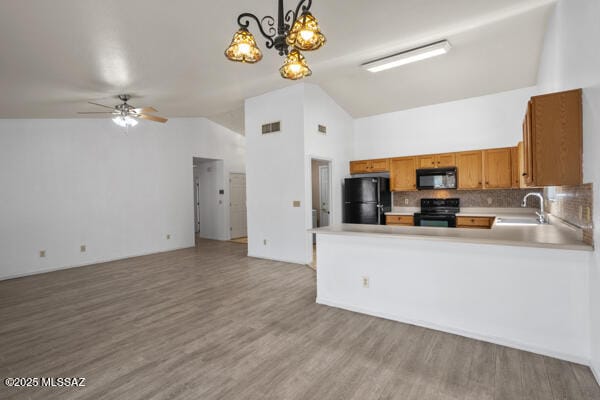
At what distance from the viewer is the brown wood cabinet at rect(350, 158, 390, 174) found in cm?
632

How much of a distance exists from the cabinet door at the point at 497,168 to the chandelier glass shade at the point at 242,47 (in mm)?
4759

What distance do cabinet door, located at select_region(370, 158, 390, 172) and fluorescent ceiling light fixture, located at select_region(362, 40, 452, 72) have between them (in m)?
2.10

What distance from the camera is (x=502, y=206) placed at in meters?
5.43

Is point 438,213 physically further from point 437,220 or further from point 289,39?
point 289,39

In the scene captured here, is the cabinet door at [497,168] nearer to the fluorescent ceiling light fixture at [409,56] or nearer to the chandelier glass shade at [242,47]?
the fluorescent ceiling light fixture at [409,56]

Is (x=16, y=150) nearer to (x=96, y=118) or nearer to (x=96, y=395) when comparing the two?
(x=96, y=118)

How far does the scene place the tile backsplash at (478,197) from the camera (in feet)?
17.4

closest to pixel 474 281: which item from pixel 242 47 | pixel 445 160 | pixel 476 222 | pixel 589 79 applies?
pixel 589 79

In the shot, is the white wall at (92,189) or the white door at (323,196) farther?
the white door at (323,196)

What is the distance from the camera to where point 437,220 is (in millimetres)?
5488

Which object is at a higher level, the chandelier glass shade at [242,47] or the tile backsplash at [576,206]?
the chandelier glass shade at [242,47]

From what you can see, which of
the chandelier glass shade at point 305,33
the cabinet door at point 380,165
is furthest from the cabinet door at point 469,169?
the chandelier glass shade at point 305,33

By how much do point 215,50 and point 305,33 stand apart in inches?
83.7

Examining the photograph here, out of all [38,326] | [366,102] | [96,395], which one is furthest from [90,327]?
[366,102]
